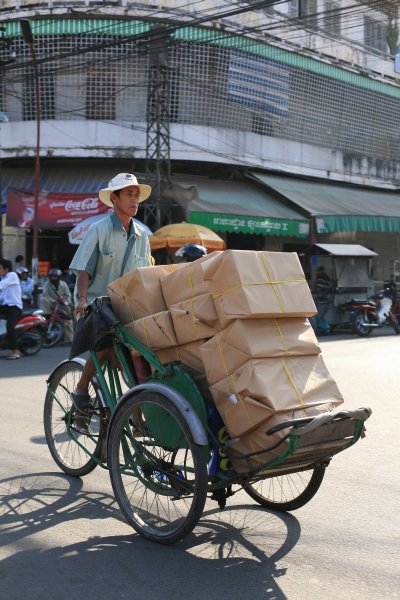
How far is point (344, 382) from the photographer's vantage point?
28.8 feet

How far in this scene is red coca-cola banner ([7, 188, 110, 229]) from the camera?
17969 mm

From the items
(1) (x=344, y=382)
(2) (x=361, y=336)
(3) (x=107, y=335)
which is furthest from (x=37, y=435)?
(2) (x=361, y=336)

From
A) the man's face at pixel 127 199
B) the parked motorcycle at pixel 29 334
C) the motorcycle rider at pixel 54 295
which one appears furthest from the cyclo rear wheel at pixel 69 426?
the motorcycle rider at pixel 54 295

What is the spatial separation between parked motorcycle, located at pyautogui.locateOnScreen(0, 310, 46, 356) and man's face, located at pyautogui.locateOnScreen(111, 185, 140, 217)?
8.12 meters

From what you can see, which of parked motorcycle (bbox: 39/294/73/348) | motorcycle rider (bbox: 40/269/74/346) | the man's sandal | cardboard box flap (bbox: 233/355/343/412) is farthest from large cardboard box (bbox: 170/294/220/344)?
motorcycle rider (bbox: 40/269/74/346)

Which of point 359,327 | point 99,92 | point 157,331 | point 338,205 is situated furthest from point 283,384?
point 338,205

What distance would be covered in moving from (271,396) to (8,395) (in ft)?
17.9

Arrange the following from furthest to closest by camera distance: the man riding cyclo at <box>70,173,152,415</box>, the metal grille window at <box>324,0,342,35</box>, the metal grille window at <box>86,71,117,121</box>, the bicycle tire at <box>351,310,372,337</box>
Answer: the metal grille window at <box>324,0,342,35</box>, the metal grille window at <box>86,71,117,121</box>, the bicycle tire at <box>351,310,372,337</box>, the man riding cyclo at <box>70,173,152,415</box>

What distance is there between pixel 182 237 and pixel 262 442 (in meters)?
13.1

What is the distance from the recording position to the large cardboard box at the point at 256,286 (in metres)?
3.23

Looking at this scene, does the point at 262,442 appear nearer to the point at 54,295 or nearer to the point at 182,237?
the point at 54,295

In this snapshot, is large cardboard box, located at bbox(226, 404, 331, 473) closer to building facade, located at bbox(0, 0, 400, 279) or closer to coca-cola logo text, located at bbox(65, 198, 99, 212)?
coca-cola logo text, located at bbox(65, 198, 99, 212)

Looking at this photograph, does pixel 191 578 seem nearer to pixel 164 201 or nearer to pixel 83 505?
pixel 83 505

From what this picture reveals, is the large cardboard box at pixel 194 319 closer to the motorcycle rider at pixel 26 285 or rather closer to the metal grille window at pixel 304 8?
the motorcycle rider at pixel 26 285
